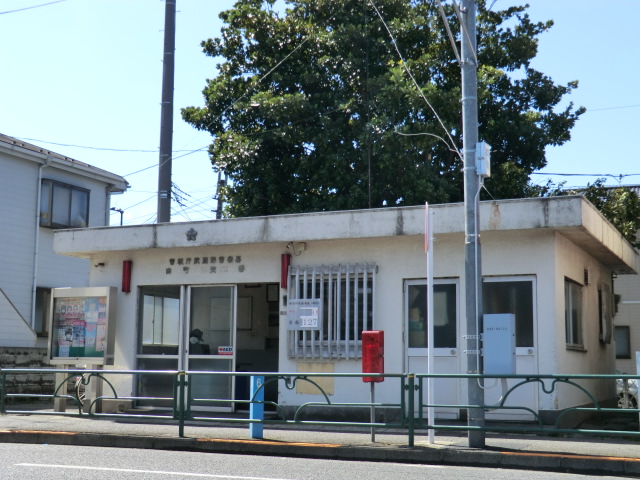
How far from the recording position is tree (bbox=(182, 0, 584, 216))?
22188mm

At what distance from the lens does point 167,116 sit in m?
21.4

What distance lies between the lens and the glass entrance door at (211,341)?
15336mm

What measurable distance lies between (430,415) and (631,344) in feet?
75.4

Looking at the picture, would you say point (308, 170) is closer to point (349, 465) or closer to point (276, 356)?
point (276, 356)

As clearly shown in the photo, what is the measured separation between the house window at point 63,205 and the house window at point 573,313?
16812mm

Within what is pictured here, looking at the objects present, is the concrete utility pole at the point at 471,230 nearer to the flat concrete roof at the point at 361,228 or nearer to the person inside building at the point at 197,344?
the flat concrete roof at the point at 361,228

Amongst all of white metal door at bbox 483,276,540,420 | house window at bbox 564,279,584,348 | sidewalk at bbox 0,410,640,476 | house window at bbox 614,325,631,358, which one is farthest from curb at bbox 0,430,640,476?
house window at bbox 614,325,631,358

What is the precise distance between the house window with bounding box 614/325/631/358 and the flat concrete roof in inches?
607

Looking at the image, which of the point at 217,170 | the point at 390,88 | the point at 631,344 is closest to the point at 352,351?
the point at 390,88

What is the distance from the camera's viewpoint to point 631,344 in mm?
31375

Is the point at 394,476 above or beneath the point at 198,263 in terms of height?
beneath

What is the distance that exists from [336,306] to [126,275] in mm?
4529

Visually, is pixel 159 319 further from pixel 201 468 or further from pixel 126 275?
pixel 201 468

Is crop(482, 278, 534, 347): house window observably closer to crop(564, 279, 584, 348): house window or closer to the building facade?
the building facade
